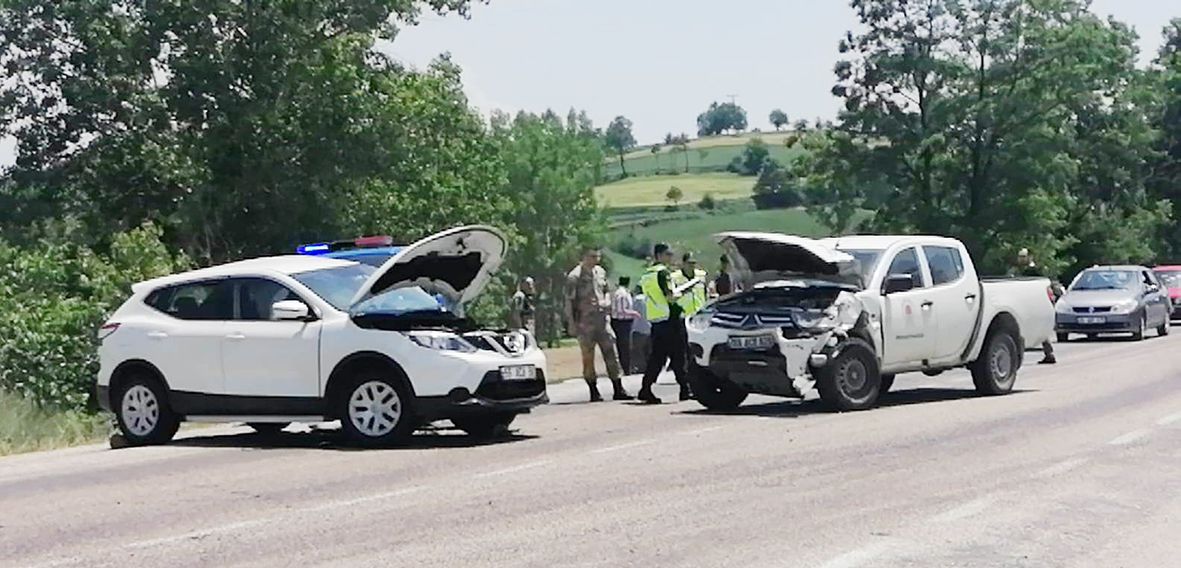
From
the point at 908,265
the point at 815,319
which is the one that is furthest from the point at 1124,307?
the point at 815,319

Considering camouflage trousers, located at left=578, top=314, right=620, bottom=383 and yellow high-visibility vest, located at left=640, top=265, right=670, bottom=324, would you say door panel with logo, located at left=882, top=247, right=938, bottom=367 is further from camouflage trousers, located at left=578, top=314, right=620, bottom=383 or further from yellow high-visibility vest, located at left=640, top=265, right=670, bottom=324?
camouflage trousers, located at left=578, top=314, right=620, bottom=383

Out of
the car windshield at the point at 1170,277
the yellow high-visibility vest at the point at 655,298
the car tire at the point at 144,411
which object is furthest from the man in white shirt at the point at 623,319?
the car windshield at the point at 1170,277

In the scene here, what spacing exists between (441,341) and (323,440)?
1993 mm

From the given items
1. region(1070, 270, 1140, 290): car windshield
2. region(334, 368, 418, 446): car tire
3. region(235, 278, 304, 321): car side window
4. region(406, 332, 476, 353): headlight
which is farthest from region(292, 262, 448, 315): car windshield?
region(1070, 270, 1140, 290): car windshield

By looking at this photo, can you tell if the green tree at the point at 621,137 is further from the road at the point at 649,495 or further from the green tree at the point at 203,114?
the road at the point at 649,495

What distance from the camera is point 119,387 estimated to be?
1627 centimetres

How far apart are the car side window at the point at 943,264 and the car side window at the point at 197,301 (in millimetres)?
7682

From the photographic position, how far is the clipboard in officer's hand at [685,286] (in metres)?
19.6

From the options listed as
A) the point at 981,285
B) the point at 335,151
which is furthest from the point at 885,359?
the point at 335,151

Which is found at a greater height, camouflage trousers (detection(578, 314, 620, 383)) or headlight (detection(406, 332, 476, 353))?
headlight (detection(406, 332, 476, 353))

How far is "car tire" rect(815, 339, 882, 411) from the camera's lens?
1753cm

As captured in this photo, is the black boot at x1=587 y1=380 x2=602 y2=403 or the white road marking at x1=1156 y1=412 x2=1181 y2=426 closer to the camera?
the white road marking at x1=1156 y1=412 x2=1181 y2=426

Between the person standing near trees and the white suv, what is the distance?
1061cm

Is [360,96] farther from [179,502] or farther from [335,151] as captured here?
[179,502]
